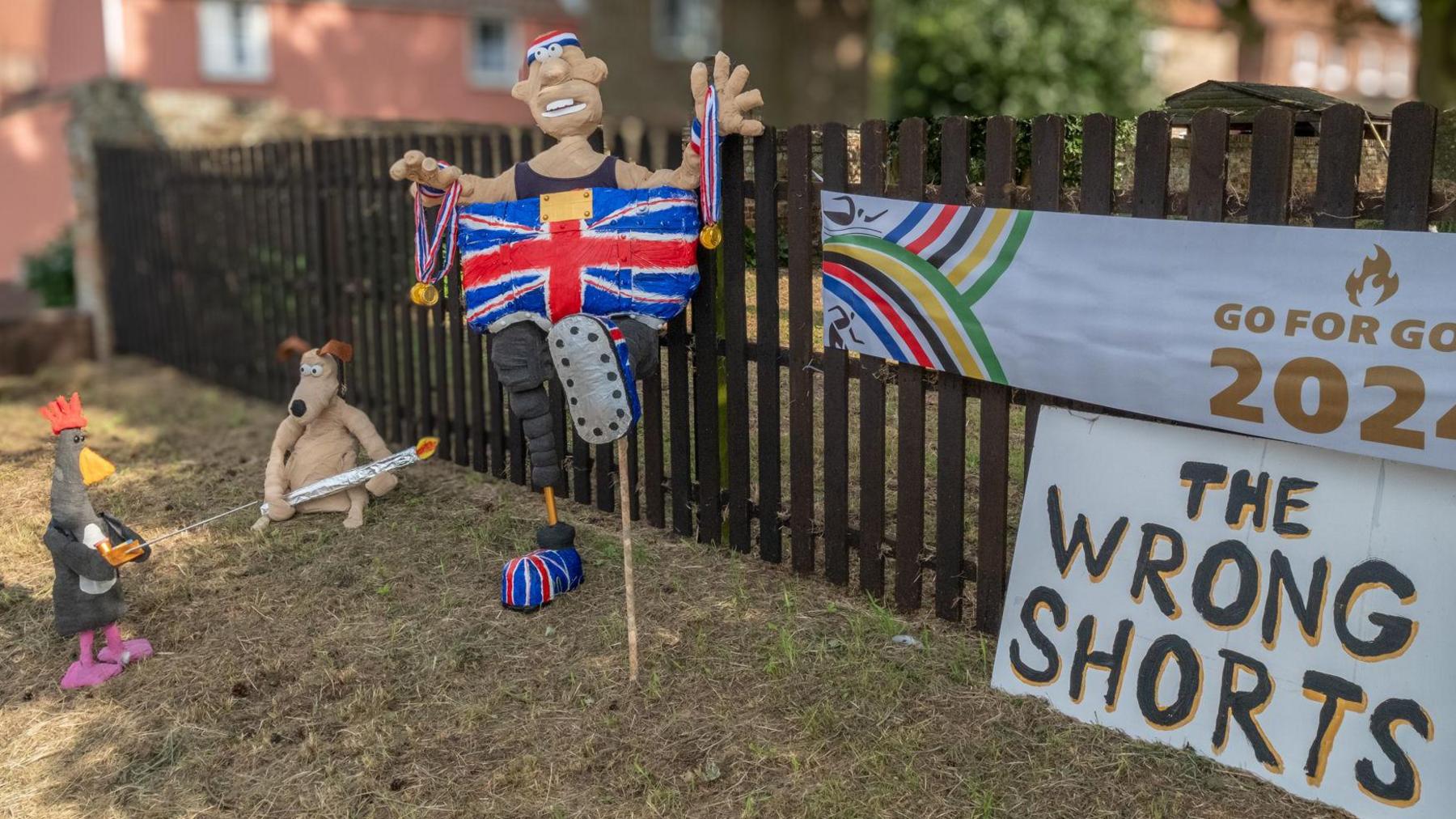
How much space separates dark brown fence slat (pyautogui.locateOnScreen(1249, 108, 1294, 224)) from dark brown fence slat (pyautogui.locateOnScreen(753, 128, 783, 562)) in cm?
166

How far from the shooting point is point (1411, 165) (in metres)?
2.78

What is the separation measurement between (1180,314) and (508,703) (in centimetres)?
219

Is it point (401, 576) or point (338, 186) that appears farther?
point (338, 186)

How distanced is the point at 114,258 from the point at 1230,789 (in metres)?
9.76

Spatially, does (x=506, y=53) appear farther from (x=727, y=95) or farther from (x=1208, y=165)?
(x=1208, y=165)

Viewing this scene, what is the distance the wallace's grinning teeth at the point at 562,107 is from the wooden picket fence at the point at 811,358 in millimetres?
584

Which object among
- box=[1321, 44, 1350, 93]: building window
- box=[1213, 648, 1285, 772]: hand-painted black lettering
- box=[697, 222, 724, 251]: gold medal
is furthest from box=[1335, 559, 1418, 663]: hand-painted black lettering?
box=[1321, 44, 1350, 93]: building window

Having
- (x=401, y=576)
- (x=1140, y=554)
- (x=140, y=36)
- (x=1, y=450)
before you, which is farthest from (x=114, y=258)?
(x=140, y=36)

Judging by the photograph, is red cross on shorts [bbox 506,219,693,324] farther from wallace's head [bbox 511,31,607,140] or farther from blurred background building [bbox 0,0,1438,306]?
blurred background building [bbox 0,0,1438,306]

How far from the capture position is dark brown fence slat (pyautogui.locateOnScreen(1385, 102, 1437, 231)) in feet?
9.05

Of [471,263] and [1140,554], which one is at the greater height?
[471,263]

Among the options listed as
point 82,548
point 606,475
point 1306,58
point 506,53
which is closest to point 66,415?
point 82,548

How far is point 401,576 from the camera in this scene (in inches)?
176

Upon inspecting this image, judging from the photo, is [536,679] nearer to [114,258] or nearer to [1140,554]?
[1140,554]
